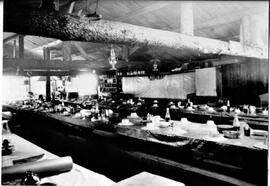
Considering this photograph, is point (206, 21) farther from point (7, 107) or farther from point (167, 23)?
point (7, 107)

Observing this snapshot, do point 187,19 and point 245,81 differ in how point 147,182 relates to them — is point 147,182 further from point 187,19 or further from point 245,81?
point 245,81

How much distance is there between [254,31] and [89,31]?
422cm

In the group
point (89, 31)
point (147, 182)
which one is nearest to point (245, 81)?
point (89, 31)

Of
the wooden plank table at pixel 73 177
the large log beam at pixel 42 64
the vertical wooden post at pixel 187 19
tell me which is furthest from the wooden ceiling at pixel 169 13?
the wooden plank table at pixel 73 177

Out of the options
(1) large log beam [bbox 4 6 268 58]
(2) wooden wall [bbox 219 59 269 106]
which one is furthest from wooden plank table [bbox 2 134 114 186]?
(2) wooden wall [bbox 219 59 269 106]

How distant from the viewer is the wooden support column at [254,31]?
5633 millimetres

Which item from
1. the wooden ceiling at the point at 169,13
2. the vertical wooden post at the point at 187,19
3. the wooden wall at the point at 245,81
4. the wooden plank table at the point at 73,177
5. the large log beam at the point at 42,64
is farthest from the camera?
the wooden wall at the point at 245,81

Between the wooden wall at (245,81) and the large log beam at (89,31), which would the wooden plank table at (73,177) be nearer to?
the large log beam at (89,31)

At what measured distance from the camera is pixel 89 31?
10.1ft

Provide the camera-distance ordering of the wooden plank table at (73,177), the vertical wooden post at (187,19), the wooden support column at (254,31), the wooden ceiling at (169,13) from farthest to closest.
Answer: the wooden ceiling at (169,13), the wooden support column at (254,31), the vertical wooden post at (187,19), the wooden plank table at (73,177)

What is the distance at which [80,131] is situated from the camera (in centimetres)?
650

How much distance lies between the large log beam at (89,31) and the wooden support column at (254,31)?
148 cm

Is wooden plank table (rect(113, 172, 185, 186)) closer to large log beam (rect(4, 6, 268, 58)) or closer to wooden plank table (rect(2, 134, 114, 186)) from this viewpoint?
wooden plank table (rect(2, 134, 114, 186))

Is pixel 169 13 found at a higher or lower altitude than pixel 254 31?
higher
